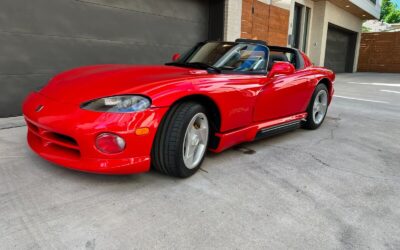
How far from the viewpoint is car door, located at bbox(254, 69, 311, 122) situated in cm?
331

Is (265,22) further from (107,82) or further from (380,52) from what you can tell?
(380,52)

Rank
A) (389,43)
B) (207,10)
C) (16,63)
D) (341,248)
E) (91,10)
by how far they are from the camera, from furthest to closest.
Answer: (389,43)
(207,10)
(91,10)
(16,63)
(341,248)

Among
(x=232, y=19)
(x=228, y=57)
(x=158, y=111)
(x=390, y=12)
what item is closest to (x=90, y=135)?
(x=158, y=111)

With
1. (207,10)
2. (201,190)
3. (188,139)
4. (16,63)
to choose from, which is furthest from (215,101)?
(207,10)

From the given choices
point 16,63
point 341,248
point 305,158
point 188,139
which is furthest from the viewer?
point 16,63

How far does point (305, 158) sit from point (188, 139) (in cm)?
141

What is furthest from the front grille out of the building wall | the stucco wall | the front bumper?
the building wall

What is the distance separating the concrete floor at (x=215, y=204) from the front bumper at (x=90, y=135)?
0.21 m

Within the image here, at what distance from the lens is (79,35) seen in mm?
5207

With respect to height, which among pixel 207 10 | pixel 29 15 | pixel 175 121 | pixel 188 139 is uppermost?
pixel 207 10

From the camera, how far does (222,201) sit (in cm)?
226

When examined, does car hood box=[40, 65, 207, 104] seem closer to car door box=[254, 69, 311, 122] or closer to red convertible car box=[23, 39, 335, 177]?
red convertible car box=[23, 39, 335, 177]

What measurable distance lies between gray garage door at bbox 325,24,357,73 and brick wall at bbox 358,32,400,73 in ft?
11.2

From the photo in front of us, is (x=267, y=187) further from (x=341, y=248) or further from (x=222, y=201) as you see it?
(x=341, y=248)
